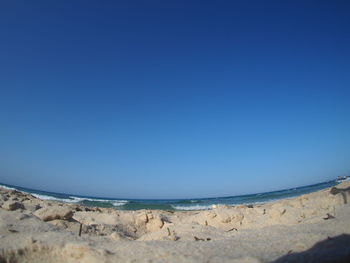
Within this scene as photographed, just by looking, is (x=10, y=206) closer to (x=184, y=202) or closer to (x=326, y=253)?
(x=326, y=253)

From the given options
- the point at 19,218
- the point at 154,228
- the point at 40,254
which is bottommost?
the point at 154,228

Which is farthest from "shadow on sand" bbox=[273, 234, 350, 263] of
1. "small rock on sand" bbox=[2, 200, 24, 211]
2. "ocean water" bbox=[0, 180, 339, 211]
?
"ocean water" bbox=[0, 180, 339, 211]

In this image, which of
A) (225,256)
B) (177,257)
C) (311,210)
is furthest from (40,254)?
(311,210)

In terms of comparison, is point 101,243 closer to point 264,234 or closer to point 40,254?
point 40,254

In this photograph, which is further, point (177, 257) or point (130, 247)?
point (130, 247)

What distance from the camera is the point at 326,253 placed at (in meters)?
1.71

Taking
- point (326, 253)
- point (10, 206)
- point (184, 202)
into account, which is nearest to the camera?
point (326, 253)

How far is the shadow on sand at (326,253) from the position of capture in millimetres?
1583

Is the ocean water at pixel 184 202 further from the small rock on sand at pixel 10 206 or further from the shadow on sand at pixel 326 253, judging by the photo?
the shadow on sand at pixel 326 253

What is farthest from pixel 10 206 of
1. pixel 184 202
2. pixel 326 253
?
→ pixel 184 202

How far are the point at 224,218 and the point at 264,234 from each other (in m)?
3.02

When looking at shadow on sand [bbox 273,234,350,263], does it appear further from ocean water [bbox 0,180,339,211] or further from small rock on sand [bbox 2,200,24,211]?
ocean water [bbox 0,180,339,211]

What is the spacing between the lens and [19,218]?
349 centimetres

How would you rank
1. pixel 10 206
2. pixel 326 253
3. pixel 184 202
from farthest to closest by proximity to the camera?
1. pixel 184 202
2. pixel 10 206
3. pixel 326 253
